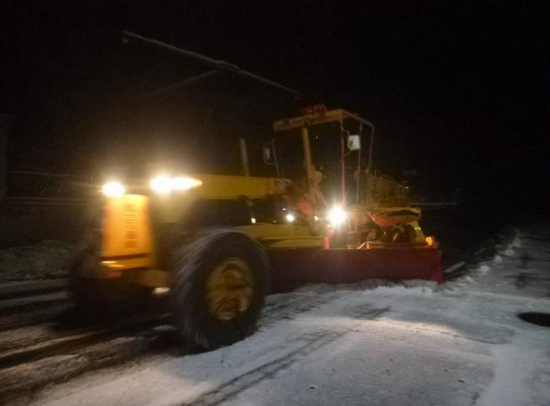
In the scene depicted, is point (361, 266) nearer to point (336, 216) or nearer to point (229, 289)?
point (336, 216)

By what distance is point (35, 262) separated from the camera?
10.6 meters

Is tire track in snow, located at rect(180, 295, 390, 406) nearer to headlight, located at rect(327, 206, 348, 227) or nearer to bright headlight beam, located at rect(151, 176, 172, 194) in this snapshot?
bright headlight beam, located at rect(151, 176, 172, 194)

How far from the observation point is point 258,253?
17.3ft

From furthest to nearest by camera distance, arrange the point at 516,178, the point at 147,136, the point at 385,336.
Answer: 1. the point at 516,178
2. the point at 147,136
3. the point at 385,336

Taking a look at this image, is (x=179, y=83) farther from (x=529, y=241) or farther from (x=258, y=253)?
(x=529, y=241)

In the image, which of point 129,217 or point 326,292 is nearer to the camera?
point 129,217

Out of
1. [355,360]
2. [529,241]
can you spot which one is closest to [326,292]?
[355,360]

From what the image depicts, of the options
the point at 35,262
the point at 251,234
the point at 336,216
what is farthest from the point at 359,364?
the point at 35,262

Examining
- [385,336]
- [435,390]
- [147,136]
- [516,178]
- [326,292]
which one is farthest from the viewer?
[516,178]

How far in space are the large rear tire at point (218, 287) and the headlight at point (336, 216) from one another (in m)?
3.22

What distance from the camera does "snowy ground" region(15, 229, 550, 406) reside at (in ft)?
12.1

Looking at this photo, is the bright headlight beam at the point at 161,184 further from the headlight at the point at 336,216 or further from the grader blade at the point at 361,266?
the headlight at the point at 336,216

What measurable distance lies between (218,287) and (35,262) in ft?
24.4

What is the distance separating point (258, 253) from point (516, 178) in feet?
177
